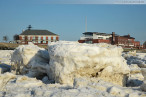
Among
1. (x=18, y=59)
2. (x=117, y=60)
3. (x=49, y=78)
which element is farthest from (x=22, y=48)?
(x=117, y=60)

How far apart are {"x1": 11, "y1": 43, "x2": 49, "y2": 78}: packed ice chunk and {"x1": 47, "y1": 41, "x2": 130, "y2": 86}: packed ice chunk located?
39.7 inches

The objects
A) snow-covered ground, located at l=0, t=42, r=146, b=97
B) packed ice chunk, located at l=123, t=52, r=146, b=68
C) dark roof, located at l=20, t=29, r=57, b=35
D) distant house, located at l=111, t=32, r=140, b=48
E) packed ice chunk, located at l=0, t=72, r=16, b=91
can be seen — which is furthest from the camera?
dark roof, located at l=20, t=29, r=57, b=35

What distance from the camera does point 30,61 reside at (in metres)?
6.89

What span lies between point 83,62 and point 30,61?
2.36 m

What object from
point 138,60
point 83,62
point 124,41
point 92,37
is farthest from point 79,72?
point 124,41

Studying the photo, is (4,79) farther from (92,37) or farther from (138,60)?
(92,37)

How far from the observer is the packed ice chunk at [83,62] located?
5117 mm

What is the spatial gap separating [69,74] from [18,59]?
2.72 m

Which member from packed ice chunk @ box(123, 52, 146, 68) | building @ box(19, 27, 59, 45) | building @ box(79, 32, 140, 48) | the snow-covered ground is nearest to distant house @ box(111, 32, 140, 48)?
building @ box(79, 32, 140, 48)

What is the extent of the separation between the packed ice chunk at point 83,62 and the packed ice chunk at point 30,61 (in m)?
1.01

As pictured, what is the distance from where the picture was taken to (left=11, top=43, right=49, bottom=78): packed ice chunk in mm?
6520

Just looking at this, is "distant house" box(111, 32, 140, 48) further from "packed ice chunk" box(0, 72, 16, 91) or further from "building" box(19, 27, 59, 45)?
"packed ice chunk" box(0, 72, 16, 91)

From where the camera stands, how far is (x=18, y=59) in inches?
287

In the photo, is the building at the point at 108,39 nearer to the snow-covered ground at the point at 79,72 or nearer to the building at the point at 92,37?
the building at the point at 92,37
